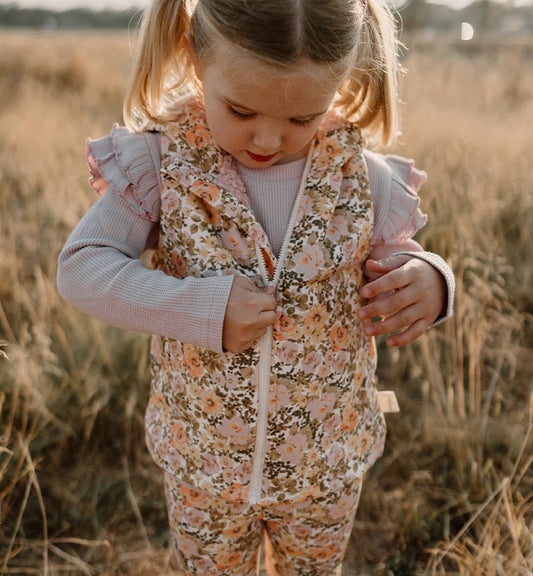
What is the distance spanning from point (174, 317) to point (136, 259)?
156 millimetres

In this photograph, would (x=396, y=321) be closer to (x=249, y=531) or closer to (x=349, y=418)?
(x=349, y=418)

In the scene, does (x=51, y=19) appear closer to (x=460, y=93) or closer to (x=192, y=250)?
(x=460, y=93)

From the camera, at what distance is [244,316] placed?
1.02 meters

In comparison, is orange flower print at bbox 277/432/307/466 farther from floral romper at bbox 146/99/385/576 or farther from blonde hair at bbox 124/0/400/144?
blonde hair at bbox 124/0/400/144

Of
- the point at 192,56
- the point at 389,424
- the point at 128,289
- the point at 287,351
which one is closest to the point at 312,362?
the point at 287,351

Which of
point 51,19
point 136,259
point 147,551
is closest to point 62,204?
point 147,551

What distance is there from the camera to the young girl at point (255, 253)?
102cm

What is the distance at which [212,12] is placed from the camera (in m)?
0.98

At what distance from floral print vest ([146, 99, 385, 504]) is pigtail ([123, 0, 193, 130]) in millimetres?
66

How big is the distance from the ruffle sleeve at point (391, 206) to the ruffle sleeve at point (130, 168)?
0.46 metres

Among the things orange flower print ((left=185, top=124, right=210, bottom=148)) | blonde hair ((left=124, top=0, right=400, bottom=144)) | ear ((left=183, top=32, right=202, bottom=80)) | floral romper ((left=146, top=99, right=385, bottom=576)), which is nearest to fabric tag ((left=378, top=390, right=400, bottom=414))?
floral romper ((left=146, top=99, right=385, bottom=576))

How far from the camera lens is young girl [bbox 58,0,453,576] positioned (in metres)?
1.02

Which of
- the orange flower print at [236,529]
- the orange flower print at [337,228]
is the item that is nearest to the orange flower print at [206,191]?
the orange flower print at [337,228]

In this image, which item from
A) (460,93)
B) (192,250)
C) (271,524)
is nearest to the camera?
(192,250)
